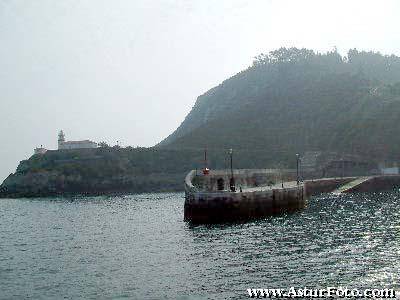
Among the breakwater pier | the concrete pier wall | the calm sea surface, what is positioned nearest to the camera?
the calm sea surface

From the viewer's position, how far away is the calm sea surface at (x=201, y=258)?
2667cm

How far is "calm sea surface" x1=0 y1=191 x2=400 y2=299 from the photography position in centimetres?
2667

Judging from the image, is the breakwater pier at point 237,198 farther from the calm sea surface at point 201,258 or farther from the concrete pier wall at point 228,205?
the calm sea surface at point 201,258

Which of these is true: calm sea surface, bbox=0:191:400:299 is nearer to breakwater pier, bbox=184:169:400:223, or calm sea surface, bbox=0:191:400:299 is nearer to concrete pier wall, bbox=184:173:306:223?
concrete pier wall, bbox=184:173:306:223

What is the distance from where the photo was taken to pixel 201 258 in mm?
34594

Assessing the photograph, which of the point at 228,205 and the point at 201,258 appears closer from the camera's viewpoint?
the point at 201,258

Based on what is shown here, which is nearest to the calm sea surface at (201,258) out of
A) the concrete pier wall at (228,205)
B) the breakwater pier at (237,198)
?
the concrete pier wall at (228,205)

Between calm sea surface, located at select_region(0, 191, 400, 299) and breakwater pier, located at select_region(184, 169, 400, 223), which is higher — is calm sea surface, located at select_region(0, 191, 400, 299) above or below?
below

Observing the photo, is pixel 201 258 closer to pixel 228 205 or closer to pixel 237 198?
pixel 228 205

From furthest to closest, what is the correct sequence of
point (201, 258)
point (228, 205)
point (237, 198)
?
1. point (237, 198)
2. point (228, 205)
3. point (201, 258)

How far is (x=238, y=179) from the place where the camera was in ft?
280

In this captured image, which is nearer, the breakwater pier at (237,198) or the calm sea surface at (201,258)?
the calm sea surface at (201,258)

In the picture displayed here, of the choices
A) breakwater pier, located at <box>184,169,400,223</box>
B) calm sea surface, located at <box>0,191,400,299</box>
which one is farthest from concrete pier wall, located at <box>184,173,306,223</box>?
calm sea surface, located at <box>0,191,400,299</box>

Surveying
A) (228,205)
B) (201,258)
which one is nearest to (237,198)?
(228,205)
